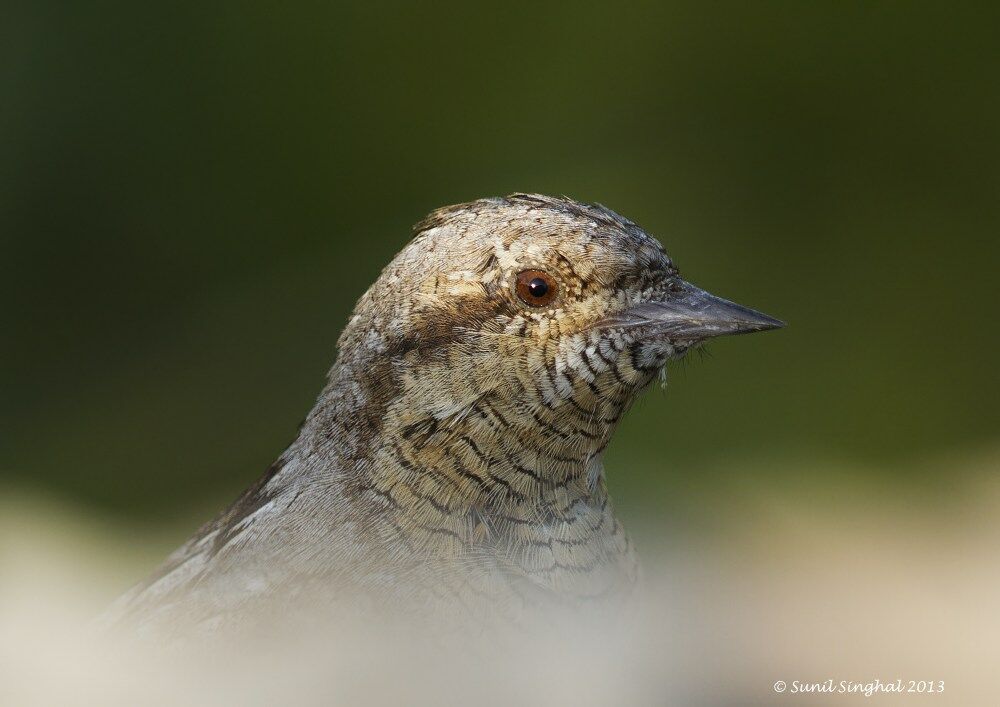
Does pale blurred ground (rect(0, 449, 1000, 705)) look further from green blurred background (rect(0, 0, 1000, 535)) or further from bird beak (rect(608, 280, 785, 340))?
bird beak (rect(608, 280, 785, 340))

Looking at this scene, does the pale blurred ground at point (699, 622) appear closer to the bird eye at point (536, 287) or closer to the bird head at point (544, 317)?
the bird head at point (544, 317)

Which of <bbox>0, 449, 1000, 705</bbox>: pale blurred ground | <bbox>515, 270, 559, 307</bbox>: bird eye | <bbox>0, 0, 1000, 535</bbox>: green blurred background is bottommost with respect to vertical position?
<bbox>0, 449, 1000, 705</bbox>: pale blurred ground

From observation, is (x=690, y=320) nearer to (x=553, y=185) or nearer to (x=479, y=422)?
(x=479, y=422)

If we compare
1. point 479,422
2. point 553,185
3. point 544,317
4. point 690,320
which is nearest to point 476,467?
point 479,422

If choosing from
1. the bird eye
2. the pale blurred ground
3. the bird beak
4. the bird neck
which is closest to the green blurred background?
the pale blurred ground

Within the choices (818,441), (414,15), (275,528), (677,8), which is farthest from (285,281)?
(275,528)

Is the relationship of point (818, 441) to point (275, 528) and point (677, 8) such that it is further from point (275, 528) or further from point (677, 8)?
point (275, 528)
